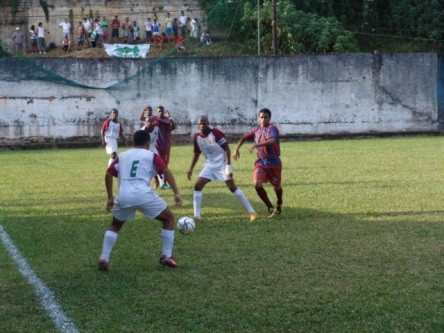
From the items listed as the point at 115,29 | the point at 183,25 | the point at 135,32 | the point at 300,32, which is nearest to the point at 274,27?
the point at 300,32

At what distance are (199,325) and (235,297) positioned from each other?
37.2 inches

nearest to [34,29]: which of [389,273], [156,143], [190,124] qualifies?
[190,124]

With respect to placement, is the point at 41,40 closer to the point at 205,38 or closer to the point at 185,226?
the point at 205,38

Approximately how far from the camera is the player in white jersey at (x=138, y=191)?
873 centimetres

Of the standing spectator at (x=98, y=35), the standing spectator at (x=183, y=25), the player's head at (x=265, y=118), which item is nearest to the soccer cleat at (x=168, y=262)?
the player's head at (x=265, y=118)

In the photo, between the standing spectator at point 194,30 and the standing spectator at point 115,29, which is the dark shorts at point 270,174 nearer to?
the standing spectator at point 194,30

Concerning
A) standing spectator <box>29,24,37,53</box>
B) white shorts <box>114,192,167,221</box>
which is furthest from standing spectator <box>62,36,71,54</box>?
white shorts <box>114,192,167,221</box>

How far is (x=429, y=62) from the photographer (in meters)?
36.0

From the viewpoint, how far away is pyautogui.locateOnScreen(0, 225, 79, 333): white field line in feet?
22.0

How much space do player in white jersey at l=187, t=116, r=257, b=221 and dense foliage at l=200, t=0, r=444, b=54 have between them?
26545mm

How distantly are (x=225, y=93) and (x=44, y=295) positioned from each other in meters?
27.9

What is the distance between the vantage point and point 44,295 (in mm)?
7746

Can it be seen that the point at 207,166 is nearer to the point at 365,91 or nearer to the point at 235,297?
the point at 235,297

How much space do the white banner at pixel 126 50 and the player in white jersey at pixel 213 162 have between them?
25923mm
